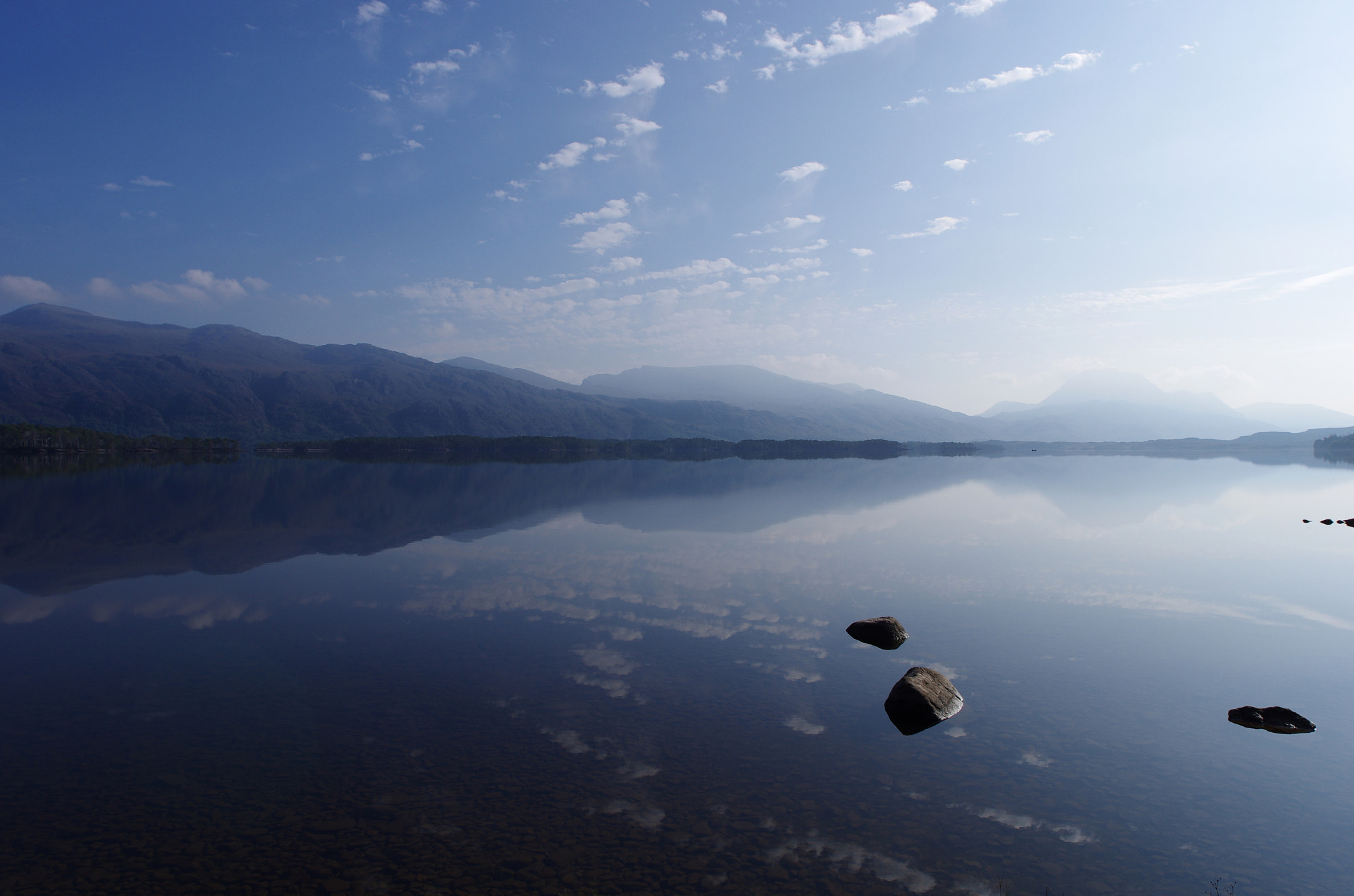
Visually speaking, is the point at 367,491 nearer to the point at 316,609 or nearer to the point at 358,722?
the point at 316,609

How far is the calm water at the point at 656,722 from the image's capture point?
35.1 feet

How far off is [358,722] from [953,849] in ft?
42.9

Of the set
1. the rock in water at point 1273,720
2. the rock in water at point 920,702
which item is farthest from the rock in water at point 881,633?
the rock in water at point 1273,720

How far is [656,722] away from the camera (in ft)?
51.4

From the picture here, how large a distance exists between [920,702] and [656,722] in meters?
6.53

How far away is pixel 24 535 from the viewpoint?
4056 cm

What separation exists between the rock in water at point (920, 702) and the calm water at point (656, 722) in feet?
1.30

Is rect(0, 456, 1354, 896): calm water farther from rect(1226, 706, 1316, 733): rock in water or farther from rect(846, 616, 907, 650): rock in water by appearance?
rect(846, 616, 907, 650): rock in water

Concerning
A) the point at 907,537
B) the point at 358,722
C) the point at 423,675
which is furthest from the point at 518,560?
the point at 907,537

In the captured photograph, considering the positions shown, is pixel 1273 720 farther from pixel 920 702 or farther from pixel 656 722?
pixel 656 722

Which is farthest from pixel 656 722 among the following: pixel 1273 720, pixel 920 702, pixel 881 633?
pixel 1273 720

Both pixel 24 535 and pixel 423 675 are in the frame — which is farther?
pixel 24 535

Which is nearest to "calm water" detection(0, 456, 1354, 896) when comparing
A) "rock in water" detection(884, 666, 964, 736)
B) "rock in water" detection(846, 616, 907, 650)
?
"rock in water" detection(884, 666, 964, 736)

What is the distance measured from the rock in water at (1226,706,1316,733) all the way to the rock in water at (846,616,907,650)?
28.4 feet
